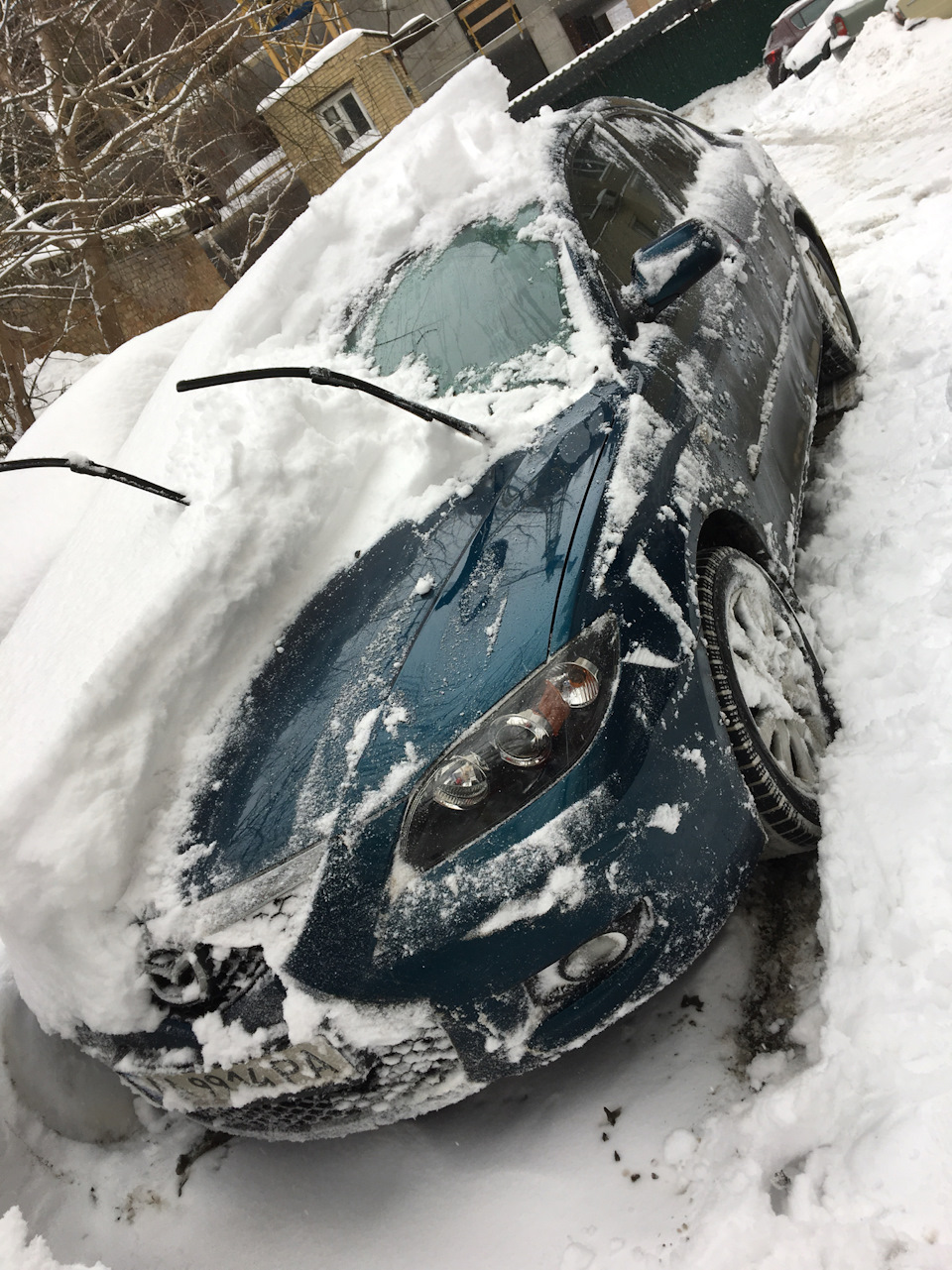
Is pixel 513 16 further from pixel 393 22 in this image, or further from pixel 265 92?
pixel 265 92

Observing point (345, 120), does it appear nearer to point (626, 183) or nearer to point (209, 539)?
point (626, 183)

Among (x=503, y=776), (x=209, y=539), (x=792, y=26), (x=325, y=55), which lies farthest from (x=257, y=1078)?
(x=325, y=55)

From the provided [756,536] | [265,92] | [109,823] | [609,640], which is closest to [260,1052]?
[109,823]

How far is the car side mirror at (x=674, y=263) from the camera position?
242cm

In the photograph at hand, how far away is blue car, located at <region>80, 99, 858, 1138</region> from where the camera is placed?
1669 mm

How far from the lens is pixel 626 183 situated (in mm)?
3180

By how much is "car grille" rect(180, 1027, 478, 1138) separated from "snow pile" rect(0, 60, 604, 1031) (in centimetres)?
38

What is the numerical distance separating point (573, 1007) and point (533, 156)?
8.91 ft

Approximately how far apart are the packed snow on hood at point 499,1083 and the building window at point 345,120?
19.4 meters

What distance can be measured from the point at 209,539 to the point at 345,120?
70.4 ft

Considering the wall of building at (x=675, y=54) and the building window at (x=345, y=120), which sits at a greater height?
the building window at (x=345, y=120)

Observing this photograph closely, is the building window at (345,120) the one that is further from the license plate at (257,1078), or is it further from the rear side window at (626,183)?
the license plate at (257,1078)

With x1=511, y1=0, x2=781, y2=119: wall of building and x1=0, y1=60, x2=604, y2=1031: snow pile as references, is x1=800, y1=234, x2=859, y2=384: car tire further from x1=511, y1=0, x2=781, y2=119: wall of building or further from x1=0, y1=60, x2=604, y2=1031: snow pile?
x1=511, y1=0, x2=781, y2=119: wall of building

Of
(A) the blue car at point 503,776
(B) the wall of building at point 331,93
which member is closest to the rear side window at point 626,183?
(A) the blue car at point 503,776
